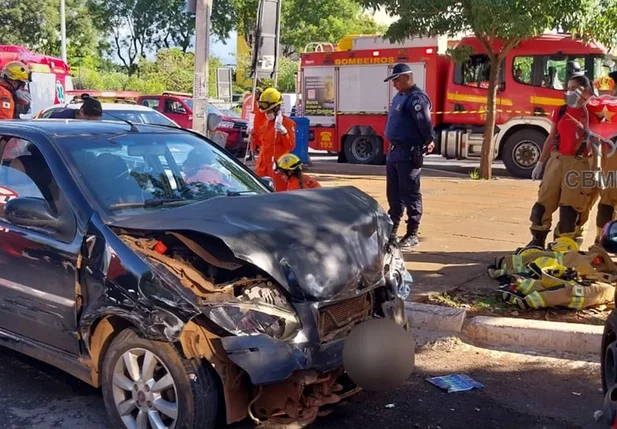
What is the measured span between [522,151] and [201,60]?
884 centimetres

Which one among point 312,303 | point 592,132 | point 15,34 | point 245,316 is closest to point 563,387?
point 312,303

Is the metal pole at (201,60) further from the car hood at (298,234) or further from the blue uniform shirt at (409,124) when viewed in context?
the car hood at (298,234)

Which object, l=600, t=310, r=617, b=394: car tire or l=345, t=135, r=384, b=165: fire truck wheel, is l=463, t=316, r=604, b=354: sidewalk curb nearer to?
l=600, t=310, r=617, b=394: car tire

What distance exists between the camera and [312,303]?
360 centimetres

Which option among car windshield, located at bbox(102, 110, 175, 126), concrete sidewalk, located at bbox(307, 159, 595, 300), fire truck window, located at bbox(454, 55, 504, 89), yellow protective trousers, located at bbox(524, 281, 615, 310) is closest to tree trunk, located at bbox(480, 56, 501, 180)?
concrete sidewalk, located at bbox(307, 159, 595, 300)

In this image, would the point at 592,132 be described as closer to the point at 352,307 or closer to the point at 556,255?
the point at 556,255

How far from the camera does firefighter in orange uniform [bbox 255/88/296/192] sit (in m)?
8.21

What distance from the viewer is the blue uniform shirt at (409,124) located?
300 inches

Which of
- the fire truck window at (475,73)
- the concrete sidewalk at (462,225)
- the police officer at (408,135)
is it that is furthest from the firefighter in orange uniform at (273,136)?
the fire truck window at (475,73)

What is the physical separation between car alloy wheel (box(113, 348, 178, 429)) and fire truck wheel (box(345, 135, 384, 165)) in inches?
563

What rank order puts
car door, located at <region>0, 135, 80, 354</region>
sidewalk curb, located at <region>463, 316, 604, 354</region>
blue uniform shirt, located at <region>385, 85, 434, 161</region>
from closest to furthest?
1. car door, located at <region>0, 135, 80, 354</region>
2. sidewalk curb, located at <region>463, 316, 604, 354</region>
3. blue uniform shirt, located at <region>385, 85, 434, 161</region>

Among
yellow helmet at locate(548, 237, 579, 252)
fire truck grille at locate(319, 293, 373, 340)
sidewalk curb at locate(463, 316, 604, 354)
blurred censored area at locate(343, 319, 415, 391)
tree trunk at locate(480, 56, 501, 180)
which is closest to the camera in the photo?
blurred censored area at locate(343, 319, 415, 391)

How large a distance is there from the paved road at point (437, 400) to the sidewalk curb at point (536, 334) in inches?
6.6

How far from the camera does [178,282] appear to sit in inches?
139
